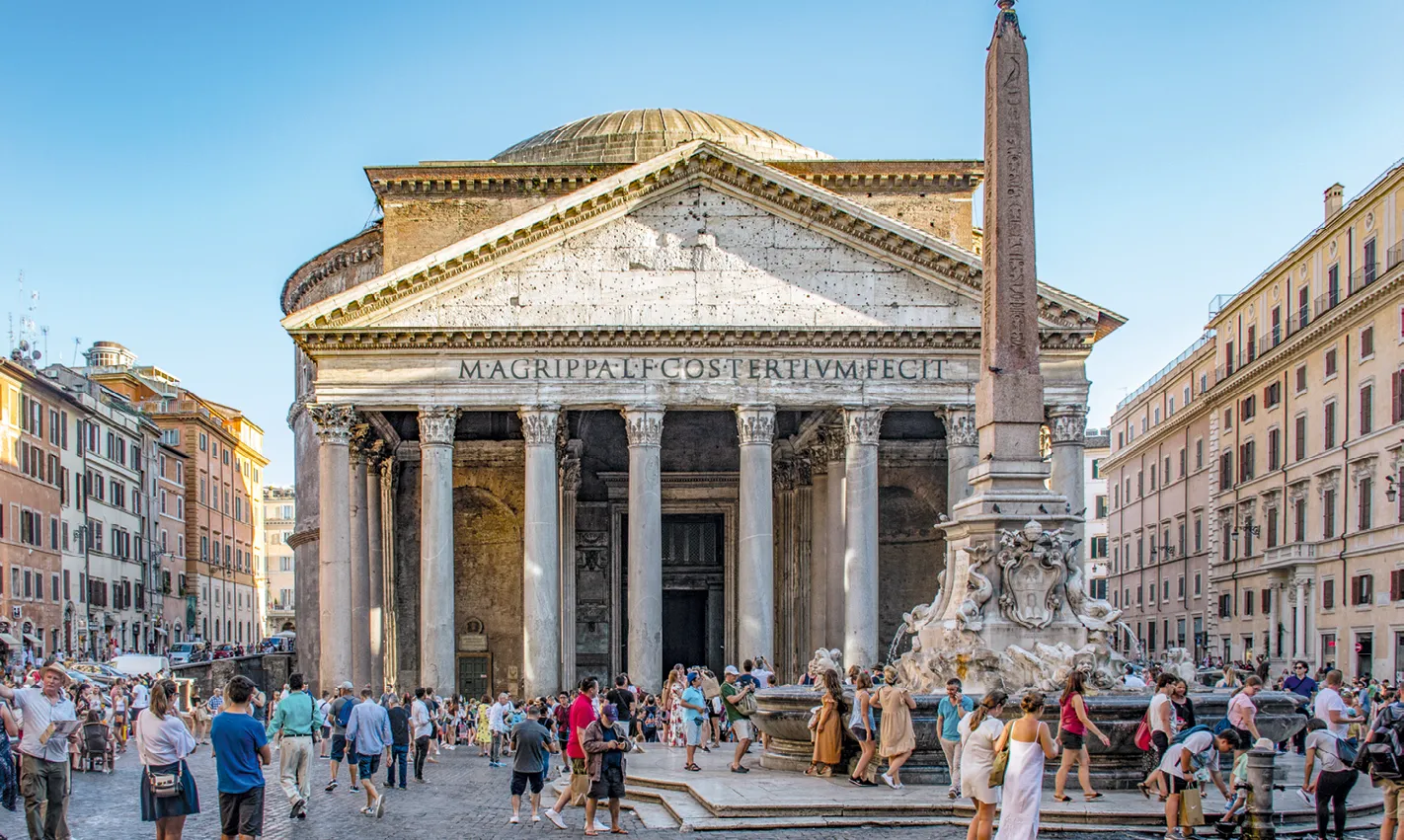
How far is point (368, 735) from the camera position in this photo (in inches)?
630

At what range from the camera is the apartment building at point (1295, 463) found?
34.6 metres

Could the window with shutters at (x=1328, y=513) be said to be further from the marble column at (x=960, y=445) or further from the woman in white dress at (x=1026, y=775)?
the woman in white dress at (x=1026, y=775)

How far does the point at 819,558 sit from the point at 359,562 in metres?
9.33

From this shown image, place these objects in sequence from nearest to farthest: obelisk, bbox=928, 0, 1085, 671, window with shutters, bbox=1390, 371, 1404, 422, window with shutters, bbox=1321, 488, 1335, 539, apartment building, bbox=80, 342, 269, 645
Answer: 1. obelisk, bbox=928, 0, 1085, 671
2. window with shutters, bbox=1390, 371, 1404, 422
3. window with shutters, bbox=1321, 488, 1335, 539
4. apartment building, bbox=80, 342, 269, 645

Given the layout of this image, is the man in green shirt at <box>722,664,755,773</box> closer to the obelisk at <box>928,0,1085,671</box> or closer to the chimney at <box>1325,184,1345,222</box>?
the obelisk at <box>928,0,1085,671</box>

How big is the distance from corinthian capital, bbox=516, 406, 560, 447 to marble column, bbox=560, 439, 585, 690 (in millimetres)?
5708

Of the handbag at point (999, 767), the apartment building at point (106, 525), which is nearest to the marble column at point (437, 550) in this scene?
the handbag at point (999, 767)

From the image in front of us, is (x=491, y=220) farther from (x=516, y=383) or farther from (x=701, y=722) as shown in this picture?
(x=701, y=722)

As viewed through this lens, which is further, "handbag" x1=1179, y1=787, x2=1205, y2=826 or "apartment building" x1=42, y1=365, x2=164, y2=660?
"apartment building" x1=42, y1=365, x2=164, y2=660

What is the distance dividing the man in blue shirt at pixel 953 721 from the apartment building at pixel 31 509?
32191mm

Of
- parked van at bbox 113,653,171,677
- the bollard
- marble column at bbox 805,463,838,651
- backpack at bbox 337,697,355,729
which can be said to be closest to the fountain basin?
the bollard

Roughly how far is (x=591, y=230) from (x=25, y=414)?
73.7 feet

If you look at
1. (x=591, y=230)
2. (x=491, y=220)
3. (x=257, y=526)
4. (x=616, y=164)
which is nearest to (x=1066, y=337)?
(x=591, y=230)

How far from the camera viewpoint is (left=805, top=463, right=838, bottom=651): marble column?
33.6 m
